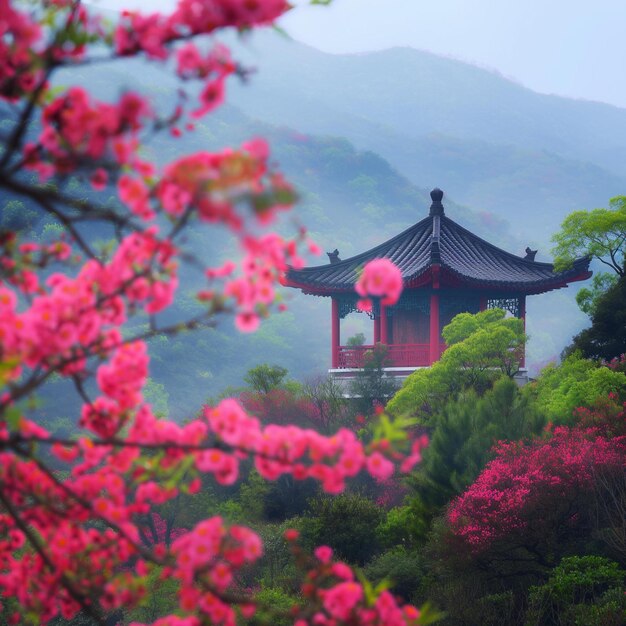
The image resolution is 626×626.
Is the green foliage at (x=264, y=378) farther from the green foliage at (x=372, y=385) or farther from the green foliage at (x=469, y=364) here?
the green foliage at (x=469, y=364)

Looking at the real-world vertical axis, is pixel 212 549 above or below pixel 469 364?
below

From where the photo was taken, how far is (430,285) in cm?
1738

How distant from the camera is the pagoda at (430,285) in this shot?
1730 cm

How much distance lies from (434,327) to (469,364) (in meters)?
2.90

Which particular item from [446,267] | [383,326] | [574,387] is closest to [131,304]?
[574,387]

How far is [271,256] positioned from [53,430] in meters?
31.4

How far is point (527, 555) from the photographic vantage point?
9578 millimetres

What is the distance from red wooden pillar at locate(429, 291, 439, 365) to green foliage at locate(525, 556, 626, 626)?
864 centimetres

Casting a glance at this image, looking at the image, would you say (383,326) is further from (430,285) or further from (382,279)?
(382,279)

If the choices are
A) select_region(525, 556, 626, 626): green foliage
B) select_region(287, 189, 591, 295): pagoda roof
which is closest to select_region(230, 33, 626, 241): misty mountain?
select_region(287, 189, 591, 295): pagoda roof

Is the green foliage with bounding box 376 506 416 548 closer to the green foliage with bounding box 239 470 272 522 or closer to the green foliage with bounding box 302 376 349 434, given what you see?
the green foliage with bounding box 239 470 272 522

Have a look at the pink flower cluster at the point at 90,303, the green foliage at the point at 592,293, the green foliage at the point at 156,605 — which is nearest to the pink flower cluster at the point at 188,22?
the pink flower cluster at the point at 90,303

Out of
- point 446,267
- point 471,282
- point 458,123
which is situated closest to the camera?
point 446,267

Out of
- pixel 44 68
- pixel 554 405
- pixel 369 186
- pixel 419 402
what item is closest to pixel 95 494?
pixel 44 68
